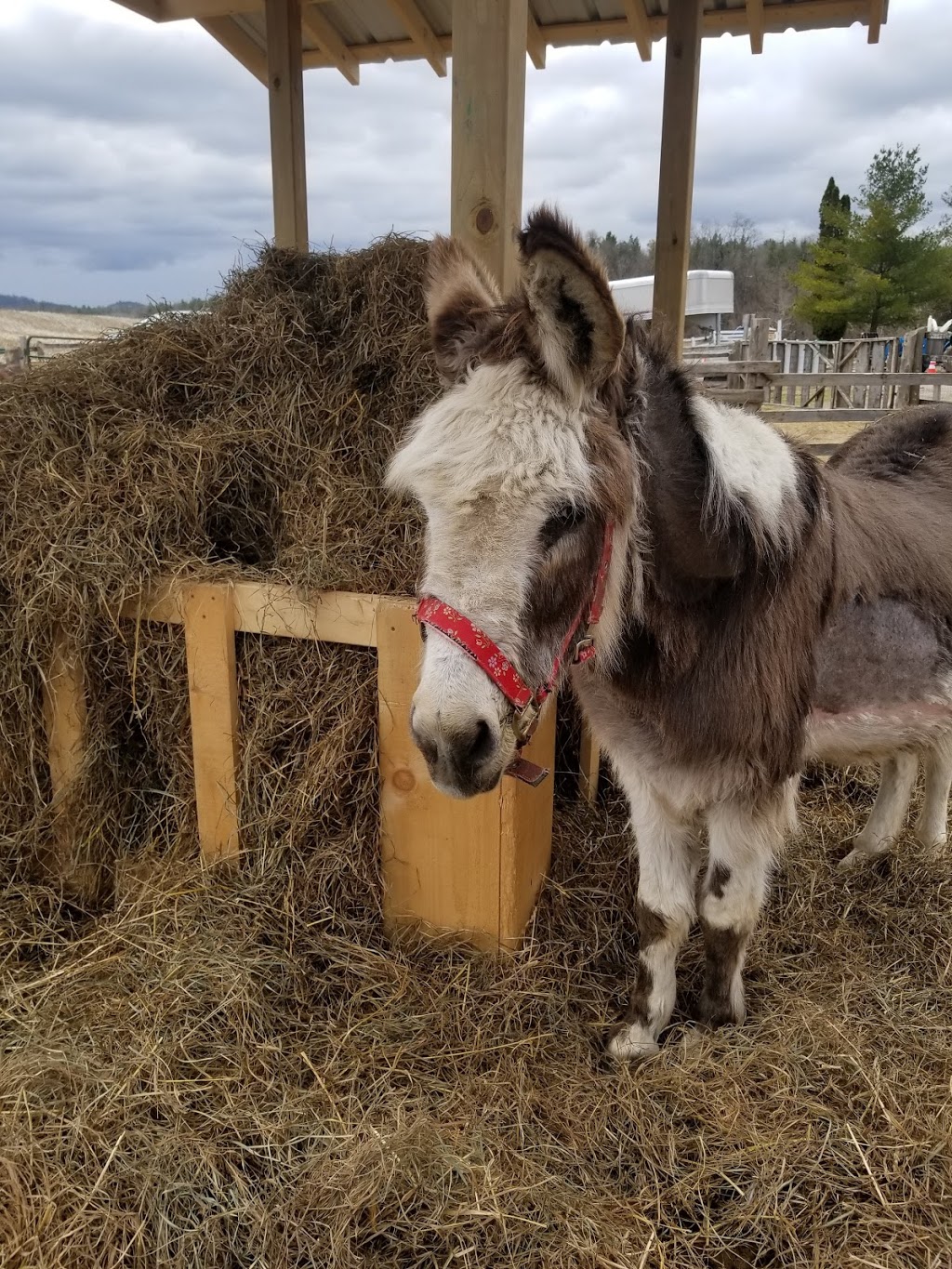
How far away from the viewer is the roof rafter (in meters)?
4.25

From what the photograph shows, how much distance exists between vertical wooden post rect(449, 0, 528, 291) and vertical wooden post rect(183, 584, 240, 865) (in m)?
1.28

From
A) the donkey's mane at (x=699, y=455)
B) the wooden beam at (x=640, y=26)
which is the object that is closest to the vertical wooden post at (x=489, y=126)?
the donkey's mane at (x=699, y=455)

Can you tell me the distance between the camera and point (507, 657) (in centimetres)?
141

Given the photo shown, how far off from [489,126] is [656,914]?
213 cm

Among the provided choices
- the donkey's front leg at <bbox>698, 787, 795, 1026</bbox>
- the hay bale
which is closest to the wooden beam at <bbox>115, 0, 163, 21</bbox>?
the hay bale

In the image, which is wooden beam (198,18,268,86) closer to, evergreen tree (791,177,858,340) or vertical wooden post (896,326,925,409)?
vertical wooden post (896,326,925,409)

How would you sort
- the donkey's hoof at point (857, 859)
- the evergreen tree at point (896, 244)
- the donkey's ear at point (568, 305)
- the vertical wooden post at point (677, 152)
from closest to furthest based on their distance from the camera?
the donkey's ear at point (568, 305) < the donkey's hoof at point (857, 859) < the vertical wooden post at point (677, 152) < the evergreen tree at point (896, 244)

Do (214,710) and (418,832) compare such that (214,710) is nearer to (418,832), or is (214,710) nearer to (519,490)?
(418,832)

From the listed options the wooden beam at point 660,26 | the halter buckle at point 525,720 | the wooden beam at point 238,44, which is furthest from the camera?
the wooden beam at point 238,44

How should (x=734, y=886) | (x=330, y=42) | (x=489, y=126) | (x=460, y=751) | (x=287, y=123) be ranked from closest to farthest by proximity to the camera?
1. (x=460, y=751)
2. (x=489, y=126)
3. (x=734, y=886)
4. (x=287, y=123)
5. (x=330, y=42)

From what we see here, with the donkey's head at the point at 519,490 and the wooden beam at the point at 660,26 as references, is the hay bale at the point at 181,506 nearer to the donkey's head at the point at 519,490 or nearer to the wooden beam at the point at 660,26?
the donkey's head at the point at 519,490

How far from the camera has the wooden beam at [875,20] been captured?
375 cm

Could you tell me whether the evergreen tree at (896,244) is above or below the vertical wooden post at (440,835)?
above

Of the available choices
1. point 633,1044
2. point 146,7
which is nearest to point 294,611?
point 633,1044
